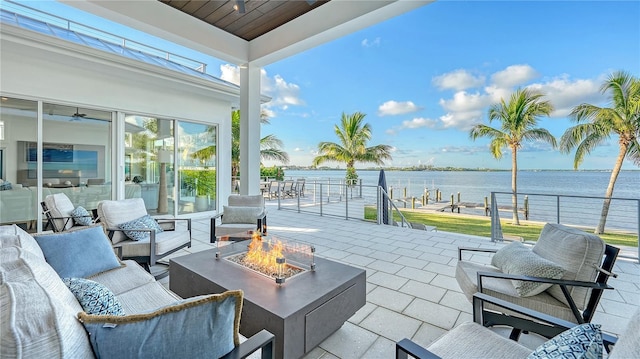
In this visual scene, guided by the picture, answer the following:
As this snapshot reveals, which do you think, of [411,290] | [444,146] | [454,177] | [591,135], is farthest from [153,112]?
[454,177]

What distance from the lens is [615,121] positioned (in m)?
7.86

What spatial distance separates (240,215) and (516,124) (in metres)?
11.8

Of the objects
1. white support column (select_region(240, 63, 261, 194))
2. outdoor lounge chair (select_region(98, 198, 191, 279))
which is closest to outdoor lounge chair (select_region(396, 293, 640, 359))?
outdoor lounge chair (select_region(98, 198, 191, 279))

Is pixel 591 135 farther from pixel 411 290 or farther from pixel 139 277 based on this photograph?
pixel 139 277

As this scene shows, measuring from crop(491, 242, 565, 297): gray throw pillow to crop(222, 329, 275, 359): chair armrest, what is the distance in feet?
5.65

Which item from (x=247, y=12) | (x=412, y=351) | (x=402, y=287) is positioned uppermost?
(x=247, y=12)

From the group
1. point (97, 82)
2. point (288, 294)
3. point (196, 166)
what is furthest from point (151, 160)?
point (288, 294)

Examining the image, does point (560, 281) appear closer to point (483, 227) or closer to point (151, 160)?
point (151, 160)

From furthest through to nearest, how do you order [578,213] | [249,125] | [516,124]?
[516,124] < [578,213] < [249,125]

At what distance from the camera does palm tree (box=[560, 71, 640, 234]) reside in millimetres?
7535

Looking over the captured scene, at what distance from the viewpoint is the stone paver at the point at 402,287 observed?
1.96 metres

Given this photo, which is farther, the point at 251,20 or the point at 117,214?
the point at 251,20

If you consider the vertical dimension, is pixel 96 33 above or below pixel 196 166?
above

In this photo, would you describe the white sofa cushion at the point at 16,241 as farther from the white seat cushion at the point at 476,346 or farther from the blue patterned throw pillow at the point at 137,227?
the white seat cushion at the point at 476,346
